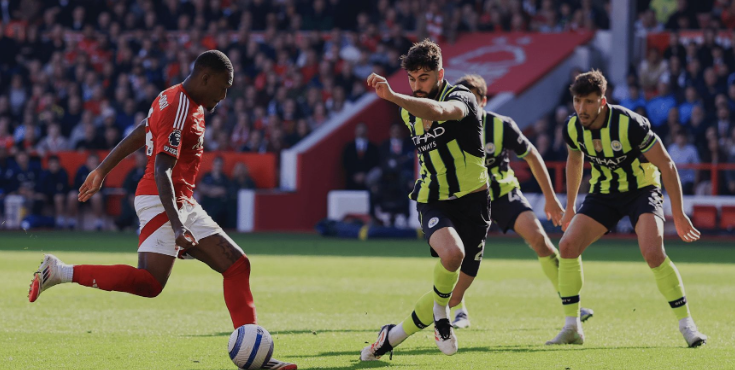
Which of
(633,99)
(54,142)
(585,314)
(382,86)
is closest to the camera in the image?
(382,86)

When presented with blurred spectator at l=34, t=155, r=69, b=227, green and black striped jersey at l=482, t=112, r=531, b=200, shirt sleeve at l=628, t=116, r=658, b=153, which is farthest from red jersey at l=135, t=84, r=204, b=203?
blurred spectator at l=34, t=155, r=69, b=227

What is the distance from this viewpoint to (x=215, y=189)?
70.9 feet

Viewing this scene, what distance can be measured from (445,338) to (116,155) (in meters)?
2.30

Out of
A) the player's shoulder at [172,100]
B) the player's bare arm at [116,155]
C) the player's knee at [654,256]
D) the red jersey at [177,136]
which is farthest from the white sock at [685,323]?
the player's bare arm at [116,155]

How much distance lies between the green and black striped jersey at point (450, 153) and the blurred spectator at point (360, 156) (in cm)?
1515

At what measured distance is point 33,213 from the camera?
2227cm

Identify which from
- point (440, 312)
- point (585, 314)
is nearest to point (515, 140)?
point (585, 314)

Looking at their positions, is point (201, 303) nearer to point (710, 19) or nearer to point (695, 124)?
point (695, 124)

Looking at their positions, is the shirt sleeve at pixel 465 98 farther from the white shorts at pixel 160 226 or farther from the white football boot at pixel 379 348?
the white shorts at pixel 160 226

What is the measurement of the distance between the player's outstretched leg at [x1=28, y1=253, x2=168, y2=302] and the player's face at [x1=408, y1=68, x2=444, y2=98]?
181 cm

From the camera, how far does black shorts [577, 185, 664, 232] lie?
Answer: 775 centimetres

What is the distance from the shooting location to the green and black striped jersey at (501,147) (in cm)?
877

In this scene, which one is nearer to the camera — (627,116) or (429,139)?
(429,139)

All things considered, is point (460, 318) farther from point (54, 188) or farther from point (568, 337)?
point (54, 188)
